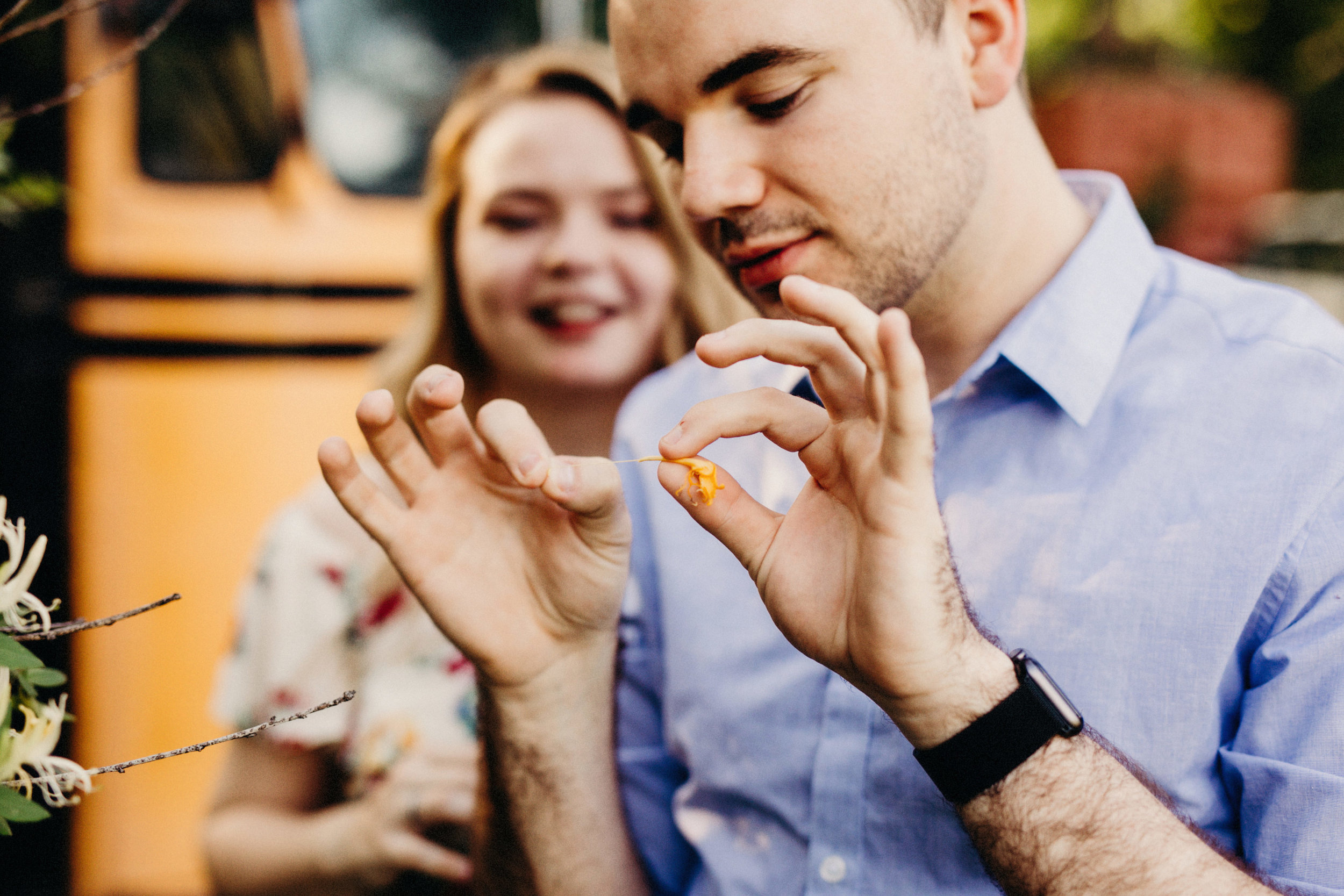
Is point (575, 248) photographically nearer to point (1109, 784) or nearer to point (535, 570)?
point (535, 570)

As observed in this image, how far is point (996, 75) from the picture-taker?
1.63m

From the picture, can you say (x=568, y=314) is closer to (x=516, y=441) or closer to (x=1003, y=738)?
(x=516, y=441)

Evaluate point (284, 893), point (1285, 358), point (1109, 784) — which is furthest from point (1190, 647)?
point (284, 893)

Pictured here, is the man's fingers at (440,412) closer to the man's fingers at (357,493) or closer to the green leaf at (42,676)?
the man's fingers at (357,493)

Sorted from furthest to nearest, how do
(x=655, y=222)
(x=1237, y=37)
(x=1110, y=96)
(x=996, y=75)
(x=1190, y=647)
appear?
(x=1237, y=37) < (x=1110, y=96) < (x=655, y=222) < (x=996, y=75) < (x=1190, y=647)

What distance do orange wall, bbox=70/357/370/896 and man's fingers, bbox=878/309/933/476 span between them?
3.11 metres

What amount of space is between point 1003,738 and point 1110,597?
341 mm

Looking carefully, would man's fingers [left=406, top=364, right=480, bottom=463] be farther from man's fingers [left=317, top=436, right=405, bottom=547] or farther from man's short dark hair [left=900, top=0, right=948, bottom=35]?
man's short dark hair [left=900, top=0, right=948, bottom=35]

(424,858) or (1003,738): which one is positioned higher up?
(1003,738)

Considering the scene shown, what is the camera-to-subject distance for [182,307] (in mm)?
3455

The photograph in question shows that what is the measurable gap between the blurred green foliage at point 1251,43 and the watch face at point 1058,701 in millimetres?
9237

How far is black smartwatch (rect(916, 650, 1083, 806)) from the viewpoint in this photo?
1.10 metres

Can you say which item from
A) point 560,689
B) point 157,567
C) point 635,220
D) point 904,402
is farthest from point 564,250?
point 157,567

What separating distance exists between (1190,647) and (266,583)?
215 cm
